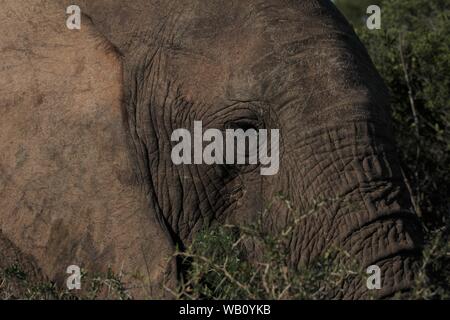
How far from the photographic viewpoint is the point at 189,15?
4402 mm

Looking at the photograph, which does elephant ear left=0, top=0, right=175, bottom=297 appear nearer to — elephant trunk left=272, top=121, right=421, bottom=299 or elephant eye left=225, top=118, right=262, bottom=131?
elephant eye left=225, top=118, right=262, bottom=131

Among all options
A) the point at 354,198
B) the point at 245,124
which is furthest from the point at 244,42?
the point at 354,198

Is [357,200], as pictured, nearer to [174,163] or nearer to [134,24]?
[174,163]

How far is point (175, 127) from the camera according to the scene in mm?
4426

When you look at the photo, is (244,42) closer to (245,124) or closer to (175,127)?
(245,124)

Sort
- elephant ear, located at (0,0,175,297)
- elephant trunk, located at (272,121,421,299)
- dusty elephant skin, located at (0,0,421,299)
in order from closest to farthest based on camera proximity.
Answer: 1. elephant trunk, located at (272,121,421,299)
2. dusty elephant skin, located at (0,0,421,299)
3. elephant ear, located at (0,0,175,297)

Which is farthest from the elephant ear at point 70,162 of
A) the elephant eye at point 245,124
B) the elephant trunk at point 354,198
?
the elephant trunk at point 354,198

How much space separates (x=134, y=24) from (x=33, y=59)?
0.42 meters

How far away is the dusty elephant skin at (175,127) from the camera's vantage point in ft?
13.5

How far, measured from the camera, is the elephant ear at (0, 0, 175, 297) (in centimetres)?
426

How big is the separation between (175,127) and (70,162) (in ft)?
1.41

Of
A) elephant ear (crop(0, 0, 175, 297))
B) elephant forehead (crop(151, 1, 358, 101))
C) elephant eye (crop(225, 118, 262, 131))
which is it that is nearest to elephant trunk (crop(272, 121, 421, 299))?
elephant eye (crop(225, 118, 262, 131))

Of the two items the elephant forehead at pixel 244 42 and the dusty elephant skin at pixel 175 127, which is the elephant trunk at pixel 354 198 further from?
the elephant forehead at pixel 244 42
